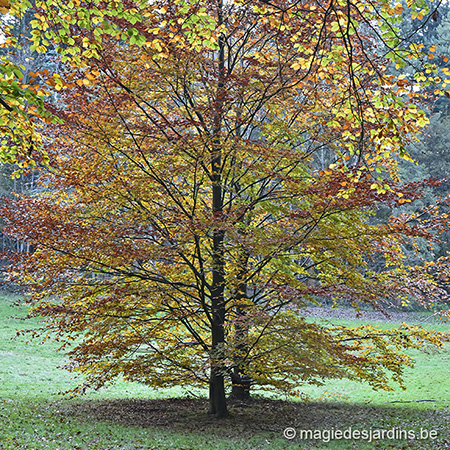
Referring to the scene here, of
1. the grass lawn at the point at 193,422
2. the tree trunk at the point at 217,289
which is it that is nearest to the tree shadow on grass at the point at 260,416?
the grass lawn at the point at 193,422

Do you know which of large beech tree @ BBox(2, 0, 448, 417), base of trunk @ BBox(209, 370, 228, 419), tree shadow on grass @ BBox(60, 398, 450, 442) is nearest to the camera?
large beech tree @ BBox(2, 0, 448, 417)

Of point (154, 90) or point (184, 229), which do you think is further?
point (154, 90)

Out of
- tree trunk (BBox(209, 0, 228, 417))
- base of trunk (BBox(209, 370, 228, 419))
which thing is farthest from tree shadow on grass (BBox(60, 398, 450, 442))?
tree trunk (BBox(209, 0, 228, 417))

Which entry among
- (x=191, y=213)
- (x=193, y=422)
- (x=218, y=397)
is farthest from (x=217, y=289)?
(x=193, y=422)

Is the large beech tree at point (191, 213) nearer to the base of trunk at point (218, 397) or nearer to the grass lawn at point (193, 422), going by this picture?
the base of trunk at point (218, 397)

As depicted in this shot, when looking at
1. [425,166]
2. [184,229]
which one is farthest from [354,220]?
[425,166]

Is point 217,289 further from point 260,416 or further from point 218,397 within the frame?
point 260,416

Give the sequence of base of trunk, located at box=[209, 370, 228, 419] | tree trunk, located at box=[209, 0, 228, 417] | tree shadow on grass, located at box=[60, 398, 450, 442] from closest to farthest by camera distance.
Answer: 1. tree trunk, located at box=[209, 0, 228, 417]
2. tree shadow on grass, located at box=[60, 398, 450, 442]
3. base of trunk, located at box=[209, 370, 228, 419]

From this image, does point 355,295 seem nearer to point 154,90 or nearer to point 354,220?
point 354,220

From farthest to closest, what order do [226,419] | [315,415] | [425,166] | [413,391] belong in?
1. [425,166]
2. [413,391]
3. [315,415]
4. [226,419]

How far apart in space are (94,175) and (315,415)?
5803 mm

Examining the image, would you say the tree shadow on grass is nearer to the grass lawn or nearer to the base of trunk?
the grass lawn

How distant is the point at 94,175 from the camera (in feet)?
21.1

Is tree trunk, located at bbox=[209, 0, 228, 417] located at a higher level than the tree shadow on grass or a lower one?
higher
